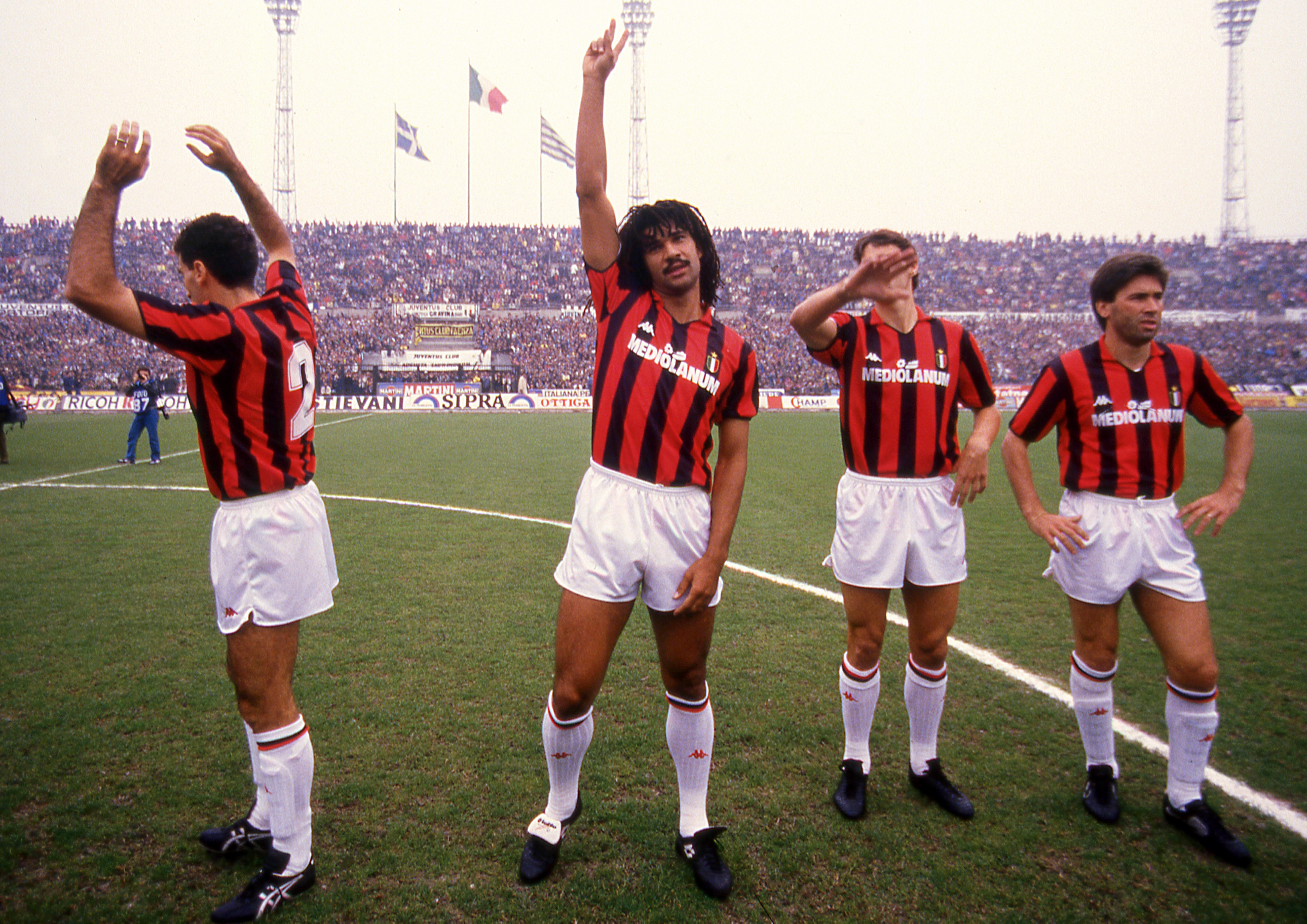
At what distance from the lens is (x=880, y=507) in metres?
3.42

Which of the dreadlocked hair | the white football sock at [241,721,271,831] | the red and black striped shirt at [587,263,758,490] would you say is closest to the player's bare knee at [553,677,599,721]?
the red and black striped shirt at [587,263,758,490]

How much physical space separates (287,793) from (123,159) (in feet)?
7.41

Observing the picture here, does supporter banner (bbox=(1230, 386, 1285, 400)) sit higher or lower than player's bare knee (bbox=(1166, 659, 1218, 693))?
higher

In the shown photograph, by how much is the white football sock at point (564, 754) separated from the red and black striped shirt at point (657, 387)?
39.3 inches

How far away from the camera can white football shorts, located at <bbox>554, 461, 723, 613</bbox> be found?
9.12 feet

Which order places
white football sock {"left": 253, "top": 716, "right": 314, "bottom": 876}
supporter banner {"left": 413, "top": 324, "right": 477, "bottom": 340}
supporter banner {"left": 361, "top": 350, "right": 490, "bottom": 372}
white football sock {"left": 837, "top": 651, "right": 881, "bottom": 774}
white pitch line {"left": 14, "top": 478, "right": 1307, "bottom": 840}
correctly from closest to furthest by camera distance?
white football sock {"left": 253, "top": 716, "right": 314, "bottom": 876} → white pitch line {"left": 14, "top": 478, "right": 1307, "bottom": 840} → white football sock {"left": 837, "top": 651, "right": 881, "bottom": 774} → supporter banner {"left": 361, "top": 350, "right": 490, "bottom": 372} → supporter banner {"left": 413, "top": 324, "right": 477, "bottom": 340}

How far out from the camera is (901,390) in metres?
3.48

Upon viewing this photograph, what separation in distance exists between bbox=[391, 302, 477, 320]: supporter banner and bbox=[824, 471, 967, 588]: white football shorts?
41847 millimetres

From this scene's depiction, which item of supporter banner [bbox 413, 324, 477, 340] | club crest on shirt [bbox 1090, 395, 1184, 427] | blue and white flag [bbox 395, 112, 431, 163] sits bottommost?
club crest on shirt [bbox 1090, 395, 1184, 427]

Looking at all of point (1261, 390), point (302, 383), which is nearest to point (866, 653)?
point (302, 383)

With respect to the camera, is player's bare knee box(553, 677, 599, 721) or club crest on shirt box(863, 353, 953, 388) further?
club crest on shirt box(863, 353, 953, 388)

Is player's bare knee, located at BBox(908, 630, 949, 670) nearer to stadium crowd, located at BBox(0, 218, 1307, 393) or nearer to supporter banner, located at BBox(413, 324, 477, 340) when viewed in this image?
stadium crowd, located at BBox(0, 218, 1307, 393)

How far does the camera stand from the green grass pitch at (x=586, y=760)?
2.79 m

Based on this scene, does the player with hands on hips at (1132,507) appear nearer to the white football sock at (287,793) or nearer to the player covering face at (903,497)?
the player covering face at (903,497)
